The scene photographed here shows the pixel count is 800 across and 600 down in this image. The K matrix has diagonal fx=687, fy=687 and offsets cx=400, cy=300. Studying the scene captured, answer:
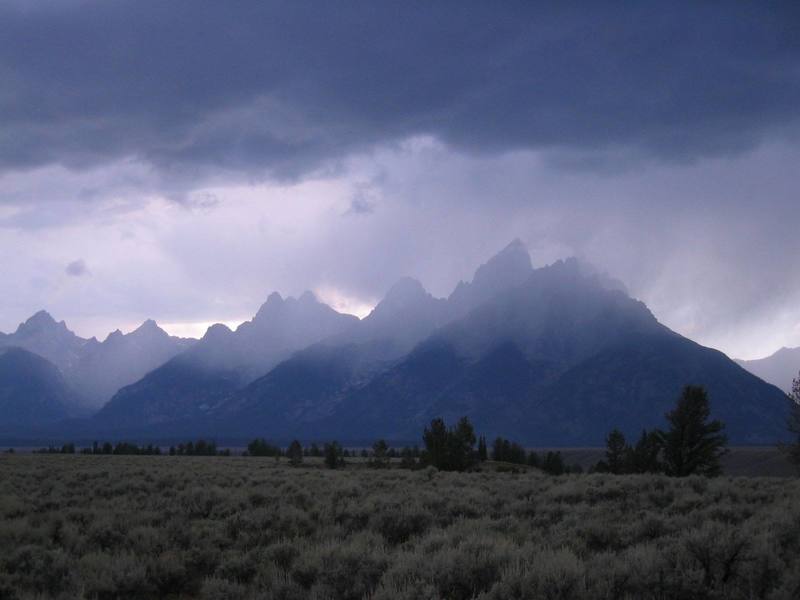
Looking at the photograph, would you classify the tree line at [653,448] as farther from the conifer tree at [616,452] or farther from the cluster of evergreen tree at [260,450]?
the cluster of evergreen tree at [260,450]

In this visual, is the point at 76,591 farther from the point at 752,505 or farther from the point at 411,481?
the point at 411,481

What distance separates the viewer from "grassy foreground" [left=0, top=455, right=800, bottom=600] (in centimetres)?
902

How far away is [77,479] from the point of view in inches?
1102

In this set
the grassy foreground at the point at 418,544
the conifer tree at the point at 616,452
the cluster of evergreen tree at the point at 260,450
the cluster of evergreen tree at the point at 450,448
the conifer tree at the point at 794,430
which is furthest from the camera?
the cluster of evergreen tree at the point at 260,450

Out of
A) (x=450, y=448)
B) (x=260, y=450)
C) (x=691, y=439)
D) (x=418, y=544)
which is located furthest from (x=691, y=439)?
(x=260, y=450)

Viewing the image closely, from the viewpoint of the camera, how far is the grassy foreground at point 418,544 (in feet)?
29.6

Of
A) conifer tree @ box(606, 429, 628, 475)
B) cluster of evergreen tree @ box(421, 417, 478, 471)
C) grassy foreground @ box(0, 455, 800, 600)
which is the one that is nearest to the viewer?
grassy foreground @ box(0, 455, 800, 600)

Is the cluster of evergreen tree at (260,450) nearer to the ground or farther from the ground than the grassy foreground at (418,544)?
nearer to the ground

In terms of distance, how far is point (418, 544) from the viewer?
39.3 feet

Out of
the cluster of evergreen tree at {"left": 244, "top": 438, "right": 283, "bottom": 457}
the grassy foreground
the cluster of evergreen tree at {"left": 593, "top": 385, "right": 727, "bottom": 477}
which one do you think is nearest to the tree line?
the cluster of evergreen tree at {"left": 593, "top": 385, "right": 727, "bottom": 477}

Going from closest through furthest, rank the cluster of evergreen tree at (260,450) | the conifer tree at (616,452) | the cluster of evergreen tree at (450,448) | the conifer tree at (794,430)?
the conifer tree at (794,430) → the cluster of evergreen tree at (450,448) → the conifer tree at (616,452) → the cluster of evergreen tree at (260,450)

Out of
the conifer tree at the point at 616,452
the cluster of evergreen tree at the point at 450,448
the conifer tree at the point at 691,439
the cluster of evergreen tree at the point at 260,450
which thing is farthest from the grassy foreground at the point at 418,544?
the cluster of evergreen tree at the point at 260,450

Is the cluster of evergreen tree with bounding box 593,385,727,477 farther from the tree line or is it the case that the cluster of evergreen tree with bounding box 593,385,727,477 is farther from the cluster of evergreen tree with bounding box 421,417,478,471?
the cluster of evergreen tree with bounding box 421,417,478,471

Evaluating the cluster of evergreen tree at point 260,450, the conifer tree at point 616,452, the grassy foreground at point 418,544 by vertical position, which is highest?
the grassy foreground at point 418,544
